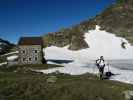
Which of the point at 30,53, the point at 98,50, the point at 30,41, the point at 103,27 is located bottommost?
the point at 30,53

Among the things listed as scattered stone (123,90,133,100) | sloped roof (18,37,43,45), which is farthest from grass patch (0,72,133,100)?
sloped roof (18,37,43,45)

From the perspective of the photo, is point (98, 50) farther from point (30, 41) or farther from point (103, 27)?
point (30, 41)

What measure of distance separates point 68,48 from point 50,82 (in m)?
102

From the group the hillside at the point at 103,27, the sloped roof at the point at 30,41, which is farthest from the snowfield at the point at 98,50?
the sloped roof at the point at 30,41

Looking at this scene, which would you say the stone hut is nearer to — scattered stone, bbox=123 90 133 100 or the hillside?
scattered stone, bbox=123 90 133 100

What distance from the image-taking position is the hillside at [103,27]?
143 meters

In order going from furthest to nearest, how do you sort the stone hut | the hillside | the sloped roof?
1. the hillside
2. the sloped roof
3. the stone hut

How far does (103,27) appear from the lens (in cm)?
15475

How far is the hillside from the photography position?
143 meters

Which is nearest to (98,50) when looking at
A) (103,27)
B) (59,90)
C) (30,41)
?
(103,27)

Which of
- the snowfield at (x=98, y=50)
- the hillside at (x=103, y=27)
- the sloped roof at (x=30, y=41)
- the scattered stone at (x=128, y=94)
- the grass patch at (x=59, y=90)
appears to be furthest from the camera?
the hillside at (x=103, y=27)

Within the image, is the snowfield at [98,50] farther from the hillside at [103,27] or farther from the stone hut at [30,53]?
the stone hut at [30,53]

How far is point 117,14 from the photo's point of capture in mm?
167125

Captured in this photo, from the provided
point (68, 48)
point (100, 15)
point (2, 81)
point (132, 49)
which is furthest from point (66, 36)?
point (2, 81)
